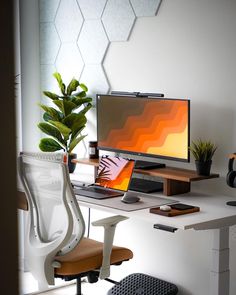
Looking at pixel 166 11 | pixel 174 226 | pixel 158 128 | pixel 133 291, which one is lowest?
pixel 133 291

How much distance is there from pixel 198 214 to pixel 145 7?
1.38 meters

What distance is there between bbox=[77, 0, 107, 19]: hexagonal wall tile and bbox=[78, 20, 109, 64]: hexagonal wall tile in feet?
0.13

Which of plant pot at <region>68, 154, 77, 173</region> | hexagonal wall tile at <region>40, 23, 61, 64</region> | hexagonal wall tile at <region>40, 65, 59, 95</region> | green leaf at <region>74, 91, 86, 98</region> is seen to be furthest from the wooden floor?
hexagonal wall tile at <region>40, 23, 61, 64</region>

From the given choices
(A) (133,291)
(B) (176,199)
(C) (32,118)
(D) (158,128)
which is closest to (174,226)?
(B) (176,199)

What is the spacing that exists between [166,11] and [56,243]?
1.50 meters

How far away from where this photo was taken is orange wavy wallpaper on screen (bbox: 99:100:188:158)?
2.98 metres

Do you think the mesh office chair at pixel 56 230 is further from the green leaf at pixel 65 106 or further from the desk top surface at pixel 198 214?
the green leaf at pixel 65 106

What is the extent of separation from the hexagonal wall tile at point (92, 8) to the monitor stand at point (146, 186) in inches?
46.3

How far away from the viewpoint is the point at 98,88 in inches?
147

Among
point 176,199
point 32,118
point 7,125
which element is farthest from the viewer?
point 32,118

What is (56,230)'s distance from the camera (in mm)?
2691

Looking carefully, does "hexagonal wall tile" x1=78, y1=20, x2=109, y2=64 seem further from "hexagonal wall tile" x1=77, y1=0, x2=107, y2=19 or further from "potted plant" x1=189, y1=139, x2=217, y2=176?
"potted plant" x1=189, y1=139, x2=217, y2=176

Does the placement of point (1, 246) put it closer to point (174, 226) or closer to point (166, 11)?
point (174, 226)

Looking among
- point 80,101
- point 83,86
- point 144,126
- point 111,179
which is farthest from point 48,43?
point 111,179
